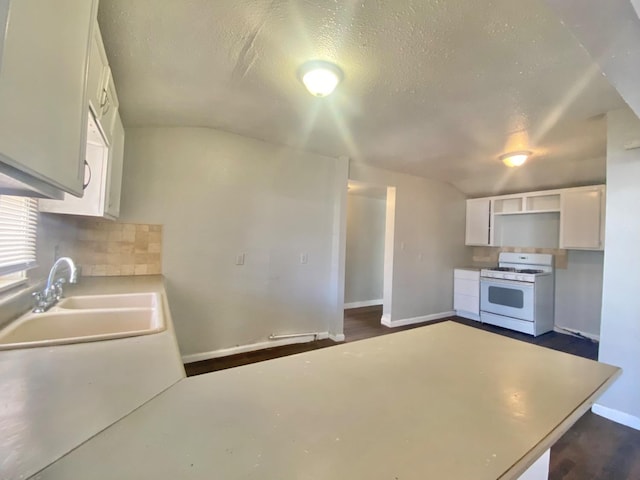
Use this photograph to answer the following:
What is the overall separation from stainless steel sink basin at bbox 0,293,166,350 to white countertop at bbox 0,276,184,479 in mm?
144

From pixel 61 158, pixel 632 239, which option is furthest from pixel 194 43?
pixel 632 239

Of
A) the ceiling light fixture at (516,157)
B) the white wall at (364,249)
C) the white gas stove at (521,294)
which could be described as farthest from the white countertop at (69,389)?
the white wall at (364,249)

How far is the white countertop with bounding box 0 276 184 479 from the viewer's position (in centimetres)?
53

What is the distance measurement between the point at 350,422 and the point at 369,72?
1787 millimetres

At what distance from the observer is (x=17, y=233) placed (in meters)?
1.48

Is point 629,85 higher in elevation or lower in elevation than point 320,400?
higher

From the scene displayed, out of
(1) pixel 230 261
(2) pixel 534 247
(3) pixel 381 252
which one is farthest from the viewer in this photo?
(3) pixel 381 252

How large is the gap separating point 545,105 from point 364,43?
59.1 inches

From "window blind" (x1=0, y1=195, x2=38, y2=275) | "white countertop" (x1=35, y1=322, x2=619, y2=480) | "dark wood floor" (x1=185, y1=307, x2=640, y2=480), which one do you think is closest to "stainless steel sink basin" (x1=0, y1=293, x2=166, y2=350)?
"window blind" (x1=0, y1=195, x2=38, y2=275)

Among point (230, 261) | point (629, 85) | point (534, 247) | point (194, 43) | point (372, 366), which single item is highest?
point (194, 43)

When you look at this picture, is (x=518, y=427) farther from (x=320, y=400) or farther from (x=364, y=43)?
(x=364, y=43)

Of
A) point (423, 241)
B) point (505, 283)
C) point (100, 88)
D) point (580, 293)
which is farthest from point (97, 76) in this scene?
point (580, 293)

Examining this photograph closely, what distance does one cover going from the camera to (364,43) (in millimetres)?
1486

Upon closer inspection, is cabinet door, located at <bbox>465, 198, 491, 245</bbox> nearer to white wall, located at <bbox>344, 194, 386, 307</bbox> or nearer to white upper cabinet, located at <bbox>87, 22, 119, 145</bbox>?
white wall, located at <bbox>344, 194, 386, 307</bbox>
